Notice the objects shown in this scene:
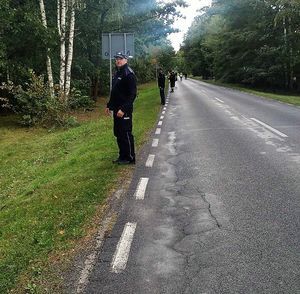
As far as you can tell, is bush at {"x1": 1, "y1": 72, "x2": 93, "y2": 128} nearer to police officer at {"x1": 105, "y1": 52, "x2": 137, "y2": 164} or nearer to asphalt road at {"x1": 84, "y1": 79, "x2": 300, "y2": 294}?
asphalt road at {"x1": 84, "y1": 79, "x2": 300, "y2": 294}

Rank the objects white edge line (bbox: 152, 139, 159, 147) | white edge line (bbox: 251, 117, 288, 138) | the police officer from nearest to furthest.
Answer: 1. the police officer
2. white edge line (bbox: 152, 139, 159, 147)
3. white edge line (bbox: 251, 117, 288, 138)

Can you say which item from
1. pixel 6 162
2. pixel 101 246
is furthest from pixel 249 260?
pixel 6 162

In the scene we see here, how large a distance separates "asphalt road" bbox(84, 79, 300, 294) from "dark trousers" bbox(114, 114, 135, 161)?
0.45 metres

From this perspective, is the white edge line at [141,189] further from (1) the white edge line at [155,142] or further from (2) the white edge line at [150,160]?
(1) the white edge line at [155,142]

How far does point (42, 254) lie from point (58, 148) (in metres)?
8.53

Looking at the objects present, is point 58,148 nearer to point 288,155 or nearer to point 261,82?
point 288,155

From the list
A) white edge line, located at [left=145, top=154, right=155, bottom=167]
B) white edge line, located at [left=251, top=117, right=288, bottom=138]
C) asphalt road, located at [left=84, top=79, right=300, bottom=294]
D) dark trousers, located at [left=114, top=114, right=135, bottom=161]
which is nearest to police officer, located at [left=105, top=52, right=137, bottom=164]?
dark trousers, located at [left=114, top=114, right=135, bottom=161]

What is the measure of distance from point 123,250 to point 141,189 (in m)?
2.36

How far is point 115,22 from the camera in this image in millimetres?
26172

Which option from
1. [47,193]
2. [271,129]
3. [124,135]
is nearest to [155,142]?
[124,135]

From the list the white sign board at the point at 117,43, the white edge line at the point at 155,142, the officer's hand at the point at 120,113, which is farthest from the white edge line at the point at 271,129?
the officer's hand at the point at 120,113

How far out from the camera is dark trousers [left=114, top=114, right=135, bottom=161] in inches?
320

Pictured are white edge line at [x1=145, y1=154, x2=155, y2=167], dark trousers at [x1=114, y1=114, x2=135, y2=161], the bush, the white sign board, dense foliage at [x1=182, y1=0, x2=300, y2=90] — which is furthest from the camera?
dense foliage at [x1=182, y1=0, x2=300, y2=90]

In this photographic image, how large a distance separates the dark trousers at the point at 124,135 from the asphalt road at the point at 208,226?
1.48ft
